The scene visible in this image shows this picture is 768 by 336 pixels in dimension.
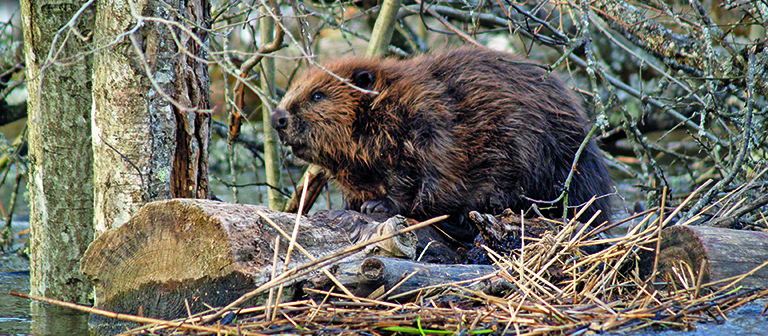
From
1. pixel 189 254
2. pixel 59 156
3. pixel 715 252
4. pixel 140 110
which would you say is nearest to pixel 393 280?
pixel 189 254

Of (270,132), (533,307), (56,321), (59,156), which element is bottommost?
(56,321)

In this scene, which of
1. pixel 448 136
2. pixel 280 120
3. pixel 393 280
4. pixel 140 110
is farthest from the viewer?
pixel 280 120

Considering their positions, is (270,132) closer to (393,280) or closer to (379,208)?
(379,208)

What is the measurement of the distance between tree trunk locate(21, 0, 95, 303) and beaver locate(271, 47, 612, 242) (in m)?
0.99

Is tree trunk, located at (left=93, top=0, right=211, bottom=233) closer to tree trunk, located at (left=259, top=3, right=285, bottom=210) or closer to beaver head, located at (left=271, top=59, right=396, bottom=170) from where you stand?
beaver head, located at (left=271, top=59, right=396, bottom=170)

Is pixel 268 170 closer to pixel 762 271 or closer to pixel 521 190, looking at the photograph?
pixel 521 190

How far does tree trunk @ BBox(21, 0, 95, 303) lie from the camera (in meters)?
3.17

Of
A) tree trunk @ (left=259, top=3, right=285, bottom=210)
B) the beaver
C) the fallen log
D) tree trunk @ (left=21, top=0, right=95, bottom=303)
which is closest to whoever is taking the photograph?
the fallen log

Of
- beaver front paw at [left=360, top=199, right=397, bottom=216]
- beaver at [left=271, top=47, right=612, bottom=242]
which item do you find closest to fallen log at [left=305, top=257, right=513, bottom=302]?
beaver at [left=271, top=47, right=612, bottom=242]

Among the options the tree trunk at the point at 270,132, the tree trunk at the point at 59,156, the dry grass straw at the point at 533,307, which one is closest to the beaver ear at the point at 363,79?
the tree trunk at the point at 270,132

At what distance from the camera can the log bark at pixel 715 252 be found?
7.50ft

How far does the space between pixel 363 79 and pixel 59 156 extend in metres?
1.60

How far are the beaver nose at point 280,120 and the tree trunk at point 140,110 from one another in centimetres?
69

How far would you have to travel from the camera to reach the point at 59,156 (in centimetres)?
325
